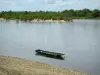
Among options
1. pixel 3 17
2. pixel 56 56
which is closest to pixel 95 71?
pixel 56 56

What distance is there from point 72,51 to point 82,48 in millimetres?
3075

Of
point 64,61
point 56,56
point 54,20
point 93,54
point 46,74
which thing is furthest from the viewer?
point 54,20

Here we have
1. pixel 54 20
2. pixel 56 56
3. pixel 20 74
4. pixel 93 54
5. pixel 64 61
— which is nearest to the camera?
pixel 20 74

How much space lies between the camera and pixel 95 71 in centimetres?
2397

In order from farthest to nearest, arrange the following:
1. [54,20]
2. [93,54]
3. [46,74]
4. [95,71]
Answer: [54,20] → [93,54] → [95,71] → [46,74]

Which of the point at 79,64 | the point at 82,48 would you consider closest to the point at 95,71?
the point at 79,64

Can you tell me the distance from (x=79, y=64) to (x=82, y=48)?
12.5 metres

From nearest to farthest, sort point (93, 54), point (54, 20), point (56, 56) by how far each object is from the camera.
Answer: point (56, 56) → point (93, 54) → point (54, 20)

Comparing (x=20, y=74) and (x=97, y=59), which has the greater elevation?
(x=20, y=74)

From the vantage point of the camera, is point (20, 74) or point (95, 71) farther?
point (95, 71)

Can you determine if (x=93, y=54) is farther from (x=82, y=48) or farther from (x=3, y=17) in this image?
(x=3, y=17)

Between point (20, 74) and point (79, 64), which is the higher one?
point (20, 74)

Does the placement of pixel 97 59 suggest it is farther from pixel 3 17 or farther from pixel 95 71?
pixel 3 17

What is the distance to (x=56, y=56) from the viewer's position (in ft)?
104
